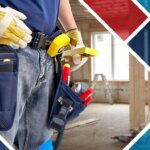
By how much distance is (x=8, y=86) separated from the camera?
71 cm

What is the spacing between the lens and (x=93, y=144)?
12.1 ft

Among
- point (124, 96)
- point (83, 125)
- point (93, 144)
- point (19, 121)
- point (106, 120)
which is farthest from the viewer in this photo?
point (124, 96)

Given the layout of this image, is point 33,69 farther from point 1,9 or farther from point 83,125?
point 83,125

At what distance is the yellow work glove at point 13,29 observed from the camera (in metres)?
0.72

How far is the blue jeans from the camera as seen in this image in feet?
→ 2.51

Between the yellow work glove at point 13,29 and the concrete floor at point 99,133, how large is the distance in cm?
293

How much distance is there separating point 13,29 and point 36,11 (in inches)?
3.9

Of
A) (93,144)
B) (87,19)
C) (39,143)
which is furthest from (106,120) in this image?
(39,143)

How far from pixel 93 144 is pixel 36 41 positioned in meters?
3.05
